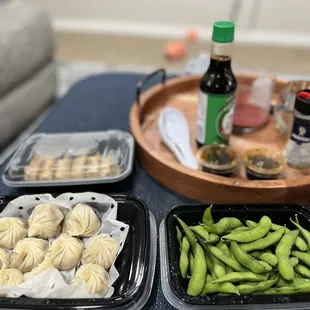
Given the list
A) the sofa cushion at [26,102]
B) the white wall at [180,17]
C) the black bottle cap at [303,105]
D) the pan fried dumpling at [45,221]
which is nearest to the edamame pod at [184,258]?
the pan fried dumpling at [45,221]

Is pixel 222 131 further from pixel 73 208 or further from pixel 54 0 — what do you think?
pixel 54 0

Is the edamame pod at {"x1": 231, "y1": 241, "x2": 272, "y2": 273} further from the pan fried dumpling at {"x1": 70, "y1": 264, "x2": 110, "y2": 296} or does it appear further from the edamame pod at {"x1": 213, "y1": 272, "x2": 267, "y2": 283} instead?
the pan fried dumpling at {"x1": 70, "y1": 264, "x2": 110, "y2": 296}

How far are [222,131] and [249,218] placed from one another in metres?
0.25

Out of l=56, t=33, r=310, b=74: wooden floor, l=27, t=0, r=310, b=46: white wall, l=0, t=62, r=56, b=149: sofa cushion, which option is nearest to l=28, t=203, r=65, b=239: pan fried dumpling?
l=0, t=62, r=56, b=149: sofa cushion

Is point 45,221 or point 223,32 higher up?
point 223,32

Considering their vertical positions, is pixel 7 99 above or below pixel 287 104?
below

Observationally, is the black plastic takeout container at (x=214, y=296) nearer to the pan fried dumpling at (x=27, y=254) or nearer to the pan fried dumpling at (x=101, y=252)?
the pan fried dumpling at (x=101, y=252)

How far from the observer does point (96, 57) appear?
2652mm

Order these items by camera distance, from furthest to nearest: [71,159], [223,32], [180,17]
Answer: [180,17], [71,159], [223,32]

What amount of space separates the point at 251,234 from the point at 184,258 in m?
0.12

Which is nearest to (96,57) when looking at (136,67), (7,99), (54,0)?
(136,67)

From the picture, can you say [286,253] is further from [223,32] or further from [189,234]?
[223,32]

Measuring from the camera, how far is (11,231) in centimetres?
65

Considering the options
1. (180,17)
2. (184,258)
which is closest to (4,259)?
(184,258)
